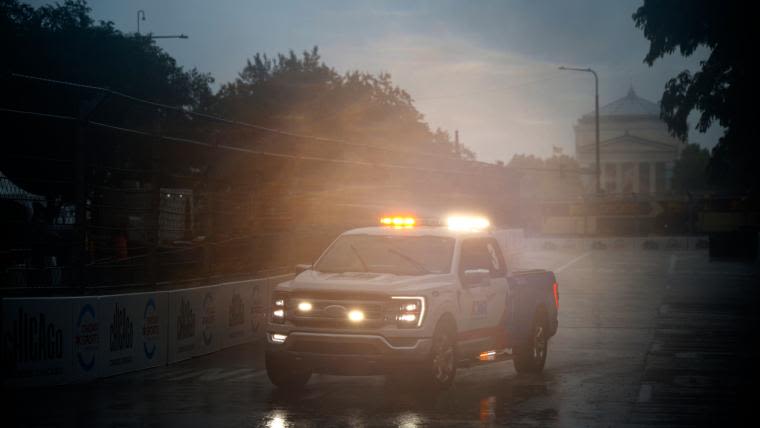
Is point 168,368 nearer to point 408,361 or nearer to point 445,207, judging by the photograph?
point 408,361

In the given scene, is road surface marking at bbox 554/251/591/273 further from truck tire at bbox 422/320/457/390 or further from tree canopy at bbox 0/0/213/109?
truck tire at bbox 422/320/457/390

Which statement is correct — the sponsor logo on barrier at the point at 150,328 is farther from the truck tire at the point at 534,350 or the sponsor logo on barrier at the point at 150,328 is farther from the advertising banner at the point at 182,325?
the truck tire at the point at 534,350

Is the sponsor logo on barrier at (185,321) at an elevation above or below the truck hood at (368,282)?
below

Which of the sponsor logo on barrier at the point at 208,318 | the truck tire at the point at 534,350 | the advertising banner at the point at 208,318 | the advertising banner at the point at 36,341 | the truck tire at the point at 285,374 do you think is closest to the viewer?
the truck tire at the point at 285,374

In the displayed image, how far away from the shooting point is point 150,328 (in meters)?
15.4

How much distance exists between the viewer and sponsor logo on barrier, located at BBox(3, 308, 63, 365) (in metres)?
13.2

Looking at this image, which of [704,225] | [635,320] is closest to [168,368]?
[635,320]

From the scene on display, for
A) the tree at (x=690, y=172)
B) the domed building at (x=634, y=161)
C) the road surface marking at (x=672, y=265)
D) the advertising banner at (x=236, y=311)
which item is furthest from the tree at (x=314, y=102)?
the tree at (x=690, y=172)

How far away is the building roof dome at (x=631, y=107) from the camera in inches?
7234

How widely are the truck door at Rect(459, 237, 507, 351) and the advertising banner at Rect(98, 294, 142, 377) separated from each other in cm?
469

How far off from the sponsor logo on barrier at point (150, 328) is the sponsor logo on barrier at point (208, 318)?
1401 mm

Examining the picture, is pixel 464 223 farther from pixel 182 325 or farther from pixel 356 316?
pixel 182 325

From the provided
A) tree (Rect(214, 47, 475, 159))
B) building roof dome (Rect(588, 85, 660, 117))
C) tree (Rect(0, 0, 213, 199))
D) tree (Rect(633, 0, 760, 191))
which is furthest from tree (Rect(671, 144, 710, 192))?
tree (Rect(633, 0, 760, 191))

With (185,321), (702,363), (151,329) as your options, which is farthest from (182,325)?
(702,363)
